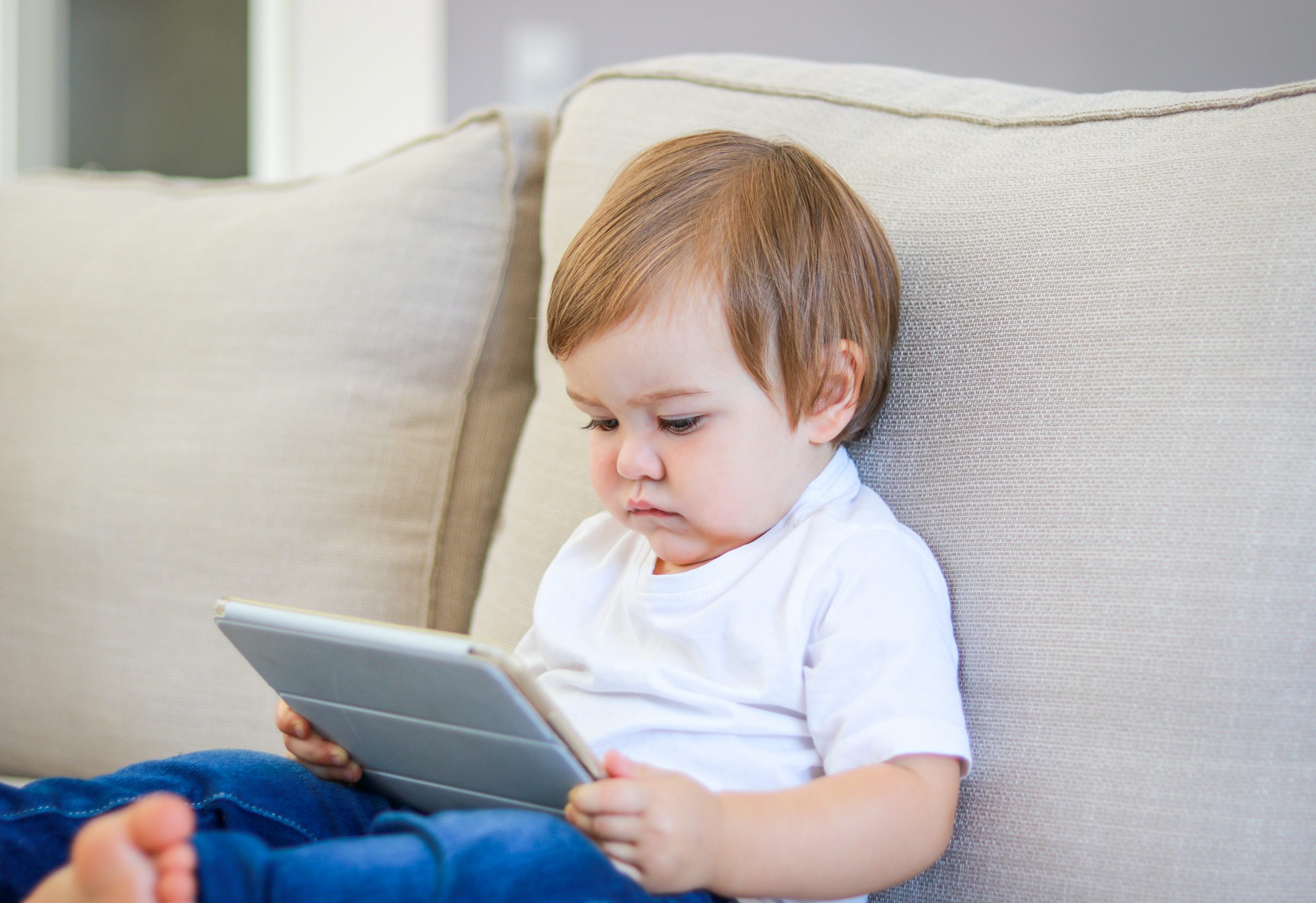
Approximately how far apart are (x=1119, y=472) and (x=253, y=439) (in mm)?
802

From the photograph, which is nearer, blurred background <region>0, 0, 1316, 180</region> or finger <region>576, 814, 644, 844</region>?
finger <region>576, 814, 644, 844</region>

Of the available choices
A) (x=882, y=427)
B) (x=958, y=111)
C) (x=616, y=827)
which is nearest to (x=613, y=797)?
(x=616, y=827)

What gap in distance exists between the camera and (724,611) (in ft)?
2.30

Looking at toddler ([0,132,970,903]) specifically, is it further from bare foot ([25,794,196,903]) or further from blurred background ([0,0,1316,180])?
blurred background ([0,0,1316,180])

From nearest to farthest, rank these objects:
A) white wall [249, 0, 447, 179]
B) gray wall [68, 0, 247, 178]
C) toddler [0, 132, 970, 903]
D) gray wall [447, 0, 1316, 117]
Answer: toddler [0, 132, 970, 903], gray wall [447, 0, 1316, 117], white wall [249, 0, 447, 179], gray wall [68, 0, 247, 178]

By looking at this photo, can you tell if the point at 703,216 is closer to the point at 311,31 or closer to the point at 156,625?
the point at 156,625

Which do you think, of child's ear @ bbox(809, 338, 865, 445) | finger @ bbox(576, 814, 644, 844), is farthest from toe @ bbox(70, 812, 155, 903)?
child's ear @ bbox(809, 338, 865, 445)

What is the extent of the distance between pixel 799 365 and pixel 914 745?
0.82ft

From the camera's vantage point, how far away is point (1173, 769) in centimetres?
59

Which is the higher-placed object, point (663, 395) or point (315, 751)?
point (663, 395)

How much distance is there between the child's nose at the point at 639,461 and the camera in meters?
0.71

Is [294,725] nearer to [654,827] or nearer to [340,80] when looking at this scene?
[654,827]

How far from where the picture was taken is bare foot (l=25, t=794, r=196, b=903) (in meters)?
0.46

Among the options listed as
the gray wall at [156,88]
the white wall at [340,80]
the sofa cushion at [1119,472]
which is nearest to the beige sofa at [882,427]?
the sofa cushion at [1119,472]
